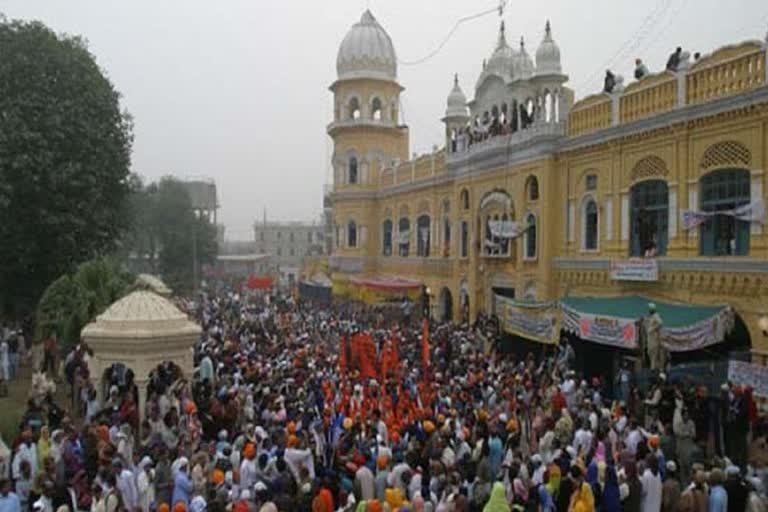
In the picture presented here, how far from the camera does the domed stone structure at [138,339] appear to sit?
47.4ft

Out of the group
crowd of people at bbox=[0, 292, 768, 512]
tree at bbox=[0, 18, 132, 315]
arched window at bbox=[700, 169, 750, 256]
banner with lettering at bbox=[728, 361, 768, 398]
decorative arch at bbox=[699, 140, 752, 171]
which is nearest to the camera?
crowd of people at bbox=[0, 292, 768, 512]

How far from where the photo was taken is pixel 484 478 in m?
9.80

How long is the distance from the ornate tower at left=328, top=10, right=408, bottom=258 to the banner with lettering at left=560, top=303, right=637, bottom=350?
22738 mm

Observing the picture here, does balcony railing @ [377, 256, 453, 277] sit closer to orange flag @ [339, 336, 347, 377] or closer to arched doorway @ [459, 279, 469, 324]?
arched doorway @ [459, 279, 469, 324]

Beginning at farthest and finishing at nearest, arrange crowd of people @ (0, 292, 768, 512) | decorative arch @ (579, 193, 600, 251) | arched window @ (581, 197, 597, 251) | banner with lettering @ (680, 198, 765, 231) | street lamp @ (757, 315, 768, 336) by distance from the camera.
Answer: arched window @ (581, 197, 597, 251), decorative arch @ (579, 193, 600, 251), banner with lettering @ (680, 198, 765, 231), street lamp @ (757, 315, 768, 336), crowd of people @ (0, 292, 768, 512)

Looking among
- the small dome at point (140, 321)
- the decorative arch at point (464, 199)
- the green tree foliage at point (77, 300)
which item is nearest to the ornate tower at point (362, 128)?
the decorative arch at point (464, 199)

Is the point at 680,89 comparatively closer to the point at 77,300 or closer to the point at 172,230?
the point at 77,300

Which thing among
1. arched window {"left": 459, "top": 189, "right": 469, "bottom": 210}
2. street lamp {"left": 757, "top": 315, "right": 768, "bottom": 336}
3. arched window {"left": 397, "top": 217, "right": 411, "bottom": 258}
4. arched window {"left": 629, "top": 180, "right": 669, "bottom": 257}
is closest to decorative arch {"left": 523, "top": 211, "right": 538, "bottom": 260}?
arched window {"left": 629, "top": 180, "right": 669, "bottom": 257}

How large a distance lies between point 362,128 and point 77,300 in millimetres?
22751

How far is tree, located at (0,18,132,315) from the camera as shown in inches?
945

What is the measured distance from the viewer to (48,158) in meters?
24.2

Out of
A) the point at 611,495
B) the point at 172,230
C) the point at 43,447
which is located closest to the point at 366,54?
the point at 172,230

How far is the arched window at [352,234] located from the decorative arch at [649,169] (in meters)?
22.2

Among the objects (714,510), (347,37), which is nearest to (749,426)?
(714,510)
